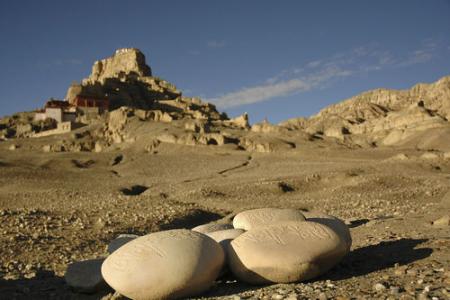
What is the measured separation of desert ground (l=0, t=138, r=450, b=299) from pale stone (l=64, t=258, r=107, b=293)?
0.12 metres

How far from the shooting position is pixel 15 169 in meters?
27.0

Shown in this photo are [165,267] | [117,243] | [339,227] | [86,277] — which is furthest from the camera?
[117,243]

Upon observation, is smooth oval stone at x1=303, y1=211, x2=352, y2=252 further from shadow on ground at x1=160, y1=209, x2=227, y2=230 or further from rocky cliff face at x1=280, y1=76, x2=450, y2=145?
rocky cliff face at x1=280, y1=76, x2=450, y2=145

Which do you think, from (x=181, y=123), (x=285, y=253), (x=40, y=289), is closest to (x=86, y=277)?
(x=40, y=289)

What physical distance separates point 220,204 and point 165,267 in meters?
12.1

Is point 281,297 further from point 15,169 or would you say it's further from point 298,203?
point 15,169

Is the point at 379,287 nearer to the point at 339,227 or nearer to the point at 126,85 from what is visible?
the point at 339,227

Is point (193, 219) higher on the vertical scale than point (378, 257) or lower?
lower

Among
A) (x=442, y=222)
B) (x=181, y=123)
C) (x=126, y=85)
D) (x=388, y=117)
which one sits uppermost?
(x=126, y=85)

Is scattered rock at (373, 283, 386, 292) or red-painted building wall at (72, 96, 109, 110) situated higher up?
red-painted building wall at (72, 96, 109, 110)

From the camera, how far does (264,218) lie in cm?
690

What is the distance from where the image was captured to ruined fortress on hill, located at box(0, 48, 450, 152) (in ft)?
120

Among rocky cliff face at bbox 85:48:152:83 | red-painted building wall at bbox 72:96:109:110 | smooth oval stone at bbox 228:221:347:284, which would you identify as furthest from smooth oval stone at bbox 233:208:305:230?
rocky cliff face at bbox 85:48:152:83

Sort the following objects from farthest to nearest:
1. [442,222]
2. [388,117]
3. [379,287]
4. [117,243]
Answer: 1. [388,117]
2. [442,222]
3. [117,243]
4. [379,287]
